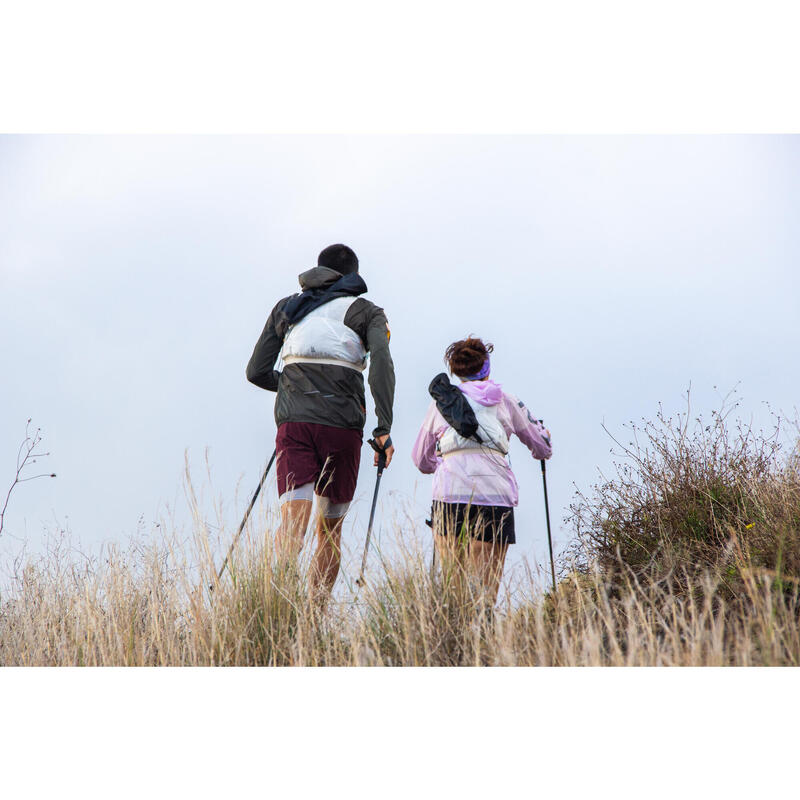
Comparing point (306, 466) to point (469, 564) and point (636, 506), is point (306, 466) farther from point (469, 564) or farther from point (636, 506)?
point (636, 506)

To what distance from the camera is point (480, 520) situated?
161 inches

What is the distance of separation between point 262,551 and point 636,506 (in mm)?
3985

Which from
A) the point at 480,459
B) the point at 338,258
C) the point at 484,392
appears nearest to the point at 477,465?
the point at 480,459

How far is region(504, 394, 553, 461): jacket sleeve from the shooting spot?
4.41m

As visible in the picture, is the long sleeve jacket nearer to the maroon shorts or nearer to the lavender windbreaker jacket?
the maroon shorts

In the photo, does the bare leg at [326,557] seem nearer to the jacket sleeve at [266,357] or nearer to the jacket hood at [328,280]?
the jacket sleeve at [266,357]

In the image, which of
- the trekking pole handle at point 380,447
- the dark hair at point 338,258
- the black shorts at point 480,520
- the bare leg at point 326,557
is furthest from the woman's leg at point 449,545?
the dark hair at point 338,258

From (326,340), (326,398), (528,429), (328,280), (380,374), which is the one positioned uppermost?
(328,280)

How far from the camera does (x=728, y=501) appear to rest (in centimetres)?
596

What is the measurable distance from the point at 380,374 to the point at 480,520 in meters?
1.01

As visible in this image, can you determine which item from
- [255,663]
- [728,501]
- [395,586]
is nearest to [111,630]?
[255,663]

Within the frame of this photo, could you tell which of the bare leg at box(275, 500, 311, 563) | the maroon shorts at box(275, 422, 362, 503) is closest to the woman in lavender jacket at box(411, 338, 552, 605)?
the maroon shorts at box(275, 422, 362, 503)

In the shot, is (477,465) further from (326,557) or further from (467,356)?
(326,557)
